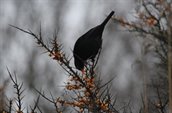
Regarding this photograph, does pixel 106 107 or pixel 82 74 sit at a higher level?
pixel 82 74

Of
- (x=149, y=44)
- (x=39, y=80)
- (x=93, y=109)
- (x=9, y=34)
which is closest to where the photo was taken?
(x=149, y=44)

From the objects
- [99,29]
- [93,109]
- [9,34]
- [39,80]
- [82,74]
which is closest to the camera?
[93,109]

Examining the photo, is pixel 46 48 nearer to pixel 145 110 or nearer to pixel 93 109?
pixel 93 109

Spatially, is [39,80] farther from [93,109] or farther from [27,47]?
[93,109]

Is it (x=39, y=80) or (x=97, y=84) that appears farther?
(x=39, y=80)

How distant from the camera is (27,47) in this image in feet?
87.8

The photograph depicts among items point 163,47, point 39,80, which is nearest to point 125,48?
point 39,80

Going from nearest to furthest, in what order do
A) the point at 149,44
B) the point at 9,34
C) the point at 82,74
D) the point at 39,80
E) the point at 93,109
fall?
the point at 149,44 → the point at 93,109 → the point at 82,74 → the point at 39,80 → the point at 9,34

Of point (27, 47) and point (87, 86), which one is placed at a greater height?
point (27, 47)

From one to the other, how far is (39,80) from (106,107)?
19.3m

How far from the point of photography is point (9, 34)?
2673 cm

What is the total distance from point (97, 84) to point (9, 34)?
2332 cm

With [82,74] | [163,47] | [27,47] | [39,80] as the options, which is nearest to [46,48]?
[82,74]

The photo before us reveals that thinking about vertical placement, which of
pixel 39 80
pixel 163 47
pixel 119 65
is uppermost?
pixel 119 65
